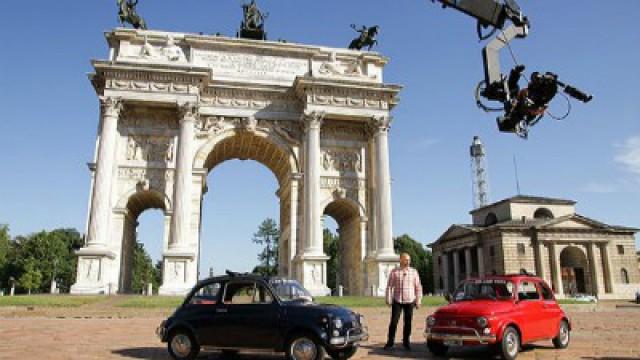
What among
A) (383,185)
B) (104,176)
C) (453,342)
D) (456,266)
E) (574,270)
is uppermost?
(383,185)

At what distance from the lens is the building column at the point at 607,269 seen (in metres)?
60.4

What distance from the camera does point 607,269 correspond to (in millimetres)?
61250

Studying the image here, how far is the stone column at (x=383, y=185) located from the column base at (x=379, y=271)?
0.37 metres

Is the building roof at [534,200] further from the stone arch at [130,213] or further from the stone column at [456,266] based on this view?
the stone arch at [130,213]

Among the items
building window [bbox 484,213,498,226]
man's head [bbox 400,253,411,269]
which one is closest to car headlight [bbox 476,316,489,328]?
man's head [bbox 400,253,411,269]

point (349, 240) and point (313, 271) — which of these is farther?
point (349, 240)

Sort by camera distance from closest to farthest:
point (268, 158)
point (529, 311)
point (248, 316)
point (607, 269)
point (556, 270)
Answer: point (248, 316), point (529, 311), point (268, 158), point (556, 270), point (607, 269)

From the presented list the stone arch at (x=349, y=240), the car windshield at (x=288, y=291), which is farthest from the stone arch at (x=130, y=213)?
the car windshield at (x=288, y=291)

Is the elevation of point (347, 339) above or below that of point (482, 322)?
below

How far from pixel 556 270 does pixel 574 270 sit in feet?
15.9

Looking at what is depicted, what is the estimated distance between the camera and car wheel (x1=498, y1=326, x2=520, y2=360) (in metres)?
9.08

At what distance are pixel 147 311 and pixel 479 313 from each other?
14.7 meters

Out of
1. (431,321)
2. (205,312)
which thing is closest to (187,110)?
(205,312)

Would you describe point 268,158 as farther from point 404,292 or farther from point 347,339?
point 347,339
